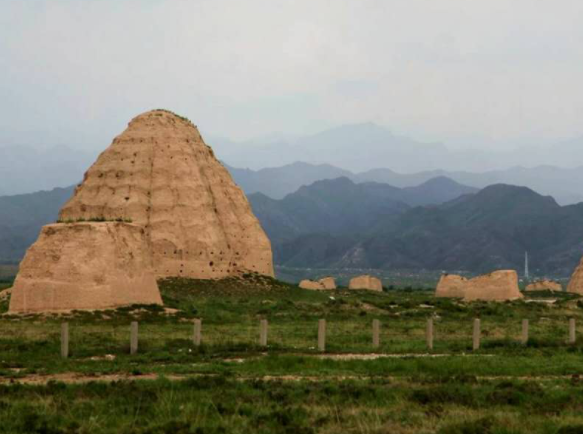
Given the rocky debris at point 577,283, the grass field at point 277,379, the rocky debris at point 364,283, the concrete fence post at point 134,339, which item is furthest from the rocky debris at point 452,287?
the concrete fence post at point 134,339

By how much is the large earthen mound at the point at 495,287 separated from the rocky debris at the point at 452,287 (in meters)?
13.1

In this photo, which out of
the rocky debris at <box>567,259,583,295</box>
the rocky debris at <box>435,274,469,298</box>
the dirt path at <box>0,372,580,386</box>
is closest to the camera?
the dirt path at <box>0,372,580,386</box>

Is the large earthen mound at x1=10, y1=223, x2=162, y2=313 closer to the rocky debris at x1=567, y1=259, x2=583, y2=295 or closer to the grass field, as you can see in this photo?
the grass field

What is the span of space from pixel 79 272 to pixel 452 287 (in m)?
57.0

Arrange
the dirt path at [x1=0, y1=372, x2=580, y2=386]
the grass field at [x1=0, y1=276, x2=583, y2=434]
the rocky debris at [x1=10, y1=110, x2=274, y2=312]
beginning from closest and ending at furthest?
the grass field at [x1=0, y1=276, x2=583, y2=434], the dirt path at [x1=0, y1=372, x2=580, y2=386], the rocky debris at [x1=10, y1=110, x2=274, y2=312]

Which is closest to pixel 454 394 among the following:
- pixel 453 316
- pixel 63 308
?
pixel 63 308

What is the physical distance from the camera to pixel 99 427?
597 inches

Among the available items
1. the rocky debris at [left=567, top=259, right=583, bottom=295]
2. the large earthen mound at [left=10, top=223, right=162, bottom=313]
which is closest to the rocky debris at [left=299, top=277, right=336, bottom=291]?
the rocky debris at [left=567, top=259, right=583, bottom=295]

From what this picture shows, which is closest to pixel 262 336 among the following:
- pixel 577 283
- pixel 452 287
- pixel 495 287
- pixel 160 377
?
pixel 160 377

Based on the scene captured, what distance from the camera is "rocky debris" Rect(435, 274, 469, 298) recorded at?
9081 cm

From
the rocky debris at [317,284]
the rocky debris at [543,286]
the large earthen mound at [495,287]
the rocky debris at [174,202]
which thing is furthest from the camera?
the rocky debris at [543,286]

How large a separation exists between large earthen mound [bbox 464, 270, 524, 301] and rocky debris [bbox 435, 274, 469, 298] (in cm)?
1311

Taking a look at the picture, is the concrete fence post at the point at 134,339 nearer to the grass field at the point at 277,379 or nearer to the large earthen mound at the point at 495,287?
the grass field at the point at 277,379

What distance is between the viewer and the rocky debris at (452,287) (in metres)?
90.8
